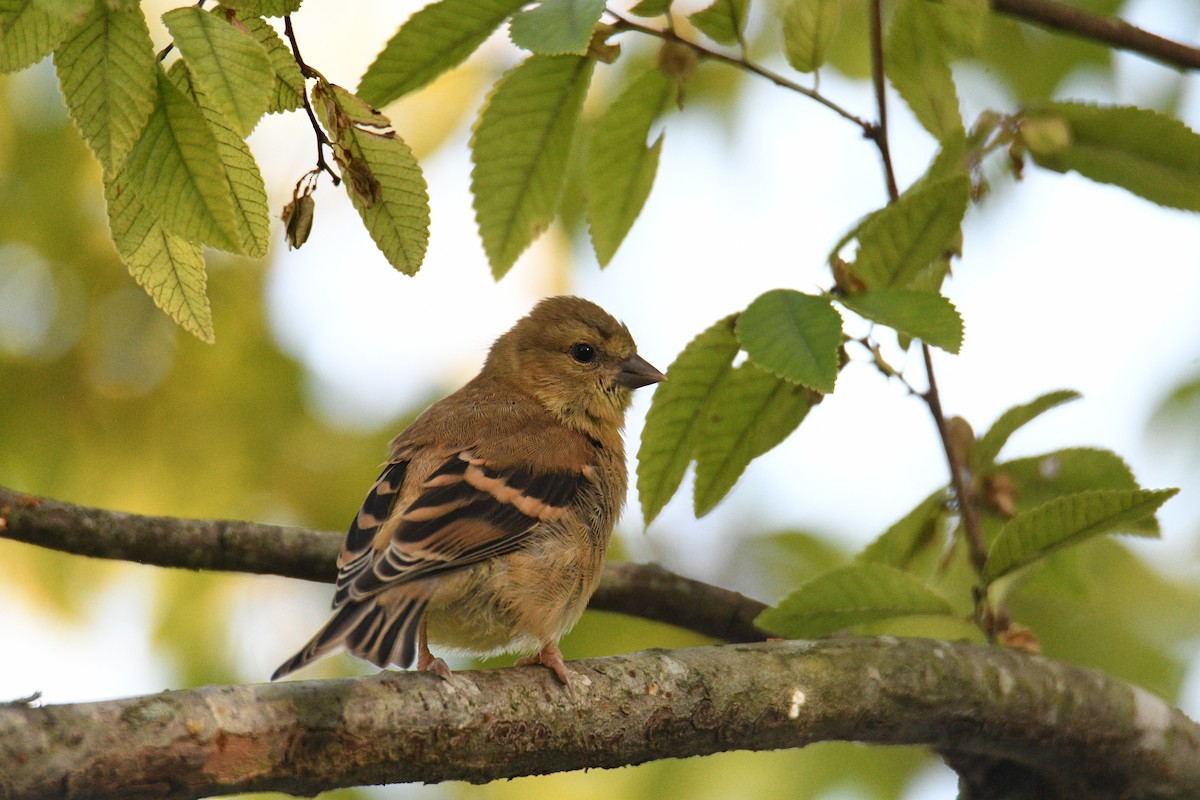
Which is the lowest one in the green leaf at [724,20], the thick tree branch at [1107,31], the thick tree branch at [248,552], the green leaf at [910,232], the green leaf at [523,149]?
the thick tree branch at [248,552]

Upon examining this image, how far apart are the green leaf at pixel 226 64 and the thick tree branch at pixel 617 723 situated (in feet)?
3.67

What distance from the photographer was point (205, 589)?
17.0 feet

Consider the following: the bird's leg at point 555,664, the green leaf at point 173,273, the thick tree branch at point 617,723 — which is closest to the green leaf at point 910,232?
the thick tree branch at point 617,723

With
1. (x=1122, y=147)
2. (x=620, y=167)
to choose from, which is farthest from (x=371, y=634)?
(x=1122, y=147)

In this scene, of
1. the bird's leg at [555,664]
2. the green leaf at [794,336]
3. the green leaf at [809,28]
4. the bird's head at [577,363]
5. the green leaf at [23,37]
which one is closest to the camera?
the green leaf at [23,37]

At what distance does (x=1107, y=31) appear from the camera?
3512 mm

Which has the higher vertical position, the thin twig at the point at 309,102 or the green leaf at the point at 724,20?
the green leaf at the point at 724,20

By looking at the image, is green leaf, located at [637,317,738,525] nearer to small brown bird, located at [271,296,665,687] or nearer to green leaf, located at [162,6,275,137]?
small brown bird, located at [271,296,665,687]

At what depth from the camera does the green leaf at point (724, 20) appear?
3.35 metres

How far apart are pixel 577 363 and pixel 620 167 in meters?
1.89

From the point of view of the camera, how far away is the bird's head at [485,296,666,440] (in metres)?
5.18

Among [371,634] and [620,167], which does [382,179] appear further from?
[371,634]

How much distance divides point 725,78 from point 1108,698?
389 cm

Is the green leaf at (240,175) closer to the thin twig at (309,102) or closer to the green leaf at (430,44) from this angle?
the thin twig at (309,102)
